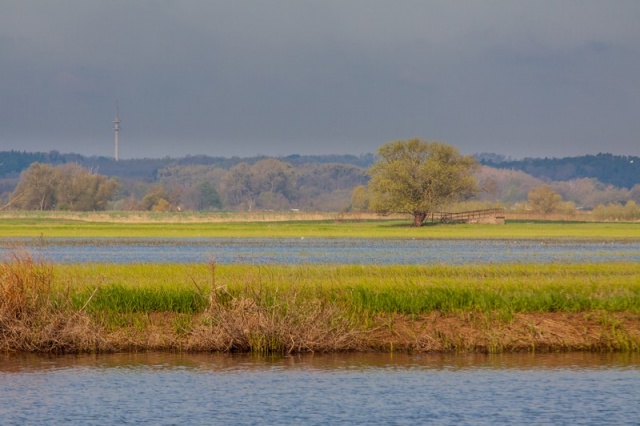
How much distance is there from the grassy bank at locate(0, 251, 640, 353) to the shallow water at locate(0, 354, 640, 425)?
18.7 inches

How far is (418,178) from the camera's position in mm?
106438

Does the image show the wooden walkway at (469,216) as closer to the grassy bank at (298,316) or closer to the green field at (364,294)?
the green field at (364,294)

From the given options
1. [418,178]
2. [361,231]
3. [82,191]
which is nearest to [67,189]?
[82,191]

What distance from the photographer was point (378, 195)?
107 m

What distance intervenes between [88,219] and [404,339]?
3703 inches

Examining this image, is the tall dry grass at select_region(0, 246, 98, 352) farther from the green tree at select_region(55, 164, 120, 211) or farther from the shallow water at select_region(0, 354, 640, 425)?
the green tree at select_region(55, 164, 120, 211)

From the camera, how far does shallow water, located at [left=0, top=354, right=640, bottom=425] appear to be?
56.7 feet

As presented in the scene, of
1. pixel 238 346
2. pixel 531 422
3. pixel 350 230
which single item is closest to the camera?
pixel 531 422

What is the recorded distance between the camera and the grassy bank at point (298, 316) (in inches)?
887

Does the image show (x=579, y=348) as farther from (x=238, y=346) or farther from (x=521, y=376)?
(x=238, y=346)

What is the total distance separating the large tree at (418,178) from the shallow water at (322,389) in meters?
82.1

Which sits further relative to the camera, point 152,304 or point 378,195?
point 378,195

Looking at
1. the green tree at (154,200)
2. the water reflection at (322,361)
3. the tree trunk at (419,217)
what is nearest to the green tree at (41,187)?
the green tree at (154,200)

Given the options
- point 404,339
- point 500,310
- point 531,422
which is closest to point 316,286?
point 404,339
